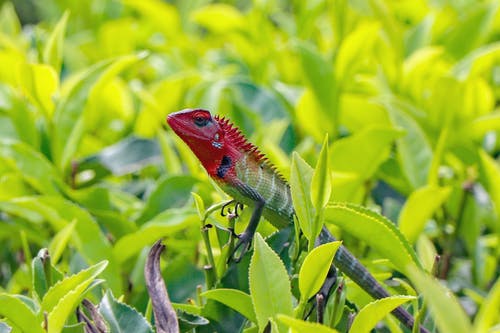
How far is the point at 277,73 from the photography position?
127 inches

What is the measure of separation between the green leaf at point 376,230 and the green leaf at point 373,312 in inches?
10.6

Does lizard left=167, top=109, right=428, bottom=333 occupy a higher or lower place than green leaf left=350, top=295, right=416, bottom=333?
lower

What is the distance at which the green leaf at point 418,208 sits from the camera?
1.93 m

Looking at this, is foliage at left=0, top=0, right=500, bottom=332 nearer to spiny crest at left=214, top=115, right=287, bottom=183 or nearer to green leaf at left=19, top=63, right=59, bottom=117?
green leaf at left=19, top=63, right=59, bottom=117

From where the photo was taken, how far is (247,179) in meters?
1.65

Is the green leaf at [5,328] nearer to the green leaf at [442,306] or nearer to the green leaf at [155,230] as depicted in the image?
the green leaf at [155,230]

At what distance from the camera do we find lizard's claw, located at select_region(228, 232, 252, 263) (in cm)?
149

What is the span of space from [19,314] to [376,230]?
61 centimetres

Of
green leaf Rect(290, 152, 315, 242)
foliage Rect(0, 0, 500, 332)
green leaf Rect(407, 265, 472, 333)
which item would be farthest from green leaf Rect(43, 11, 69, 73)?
green leaf Rect(407, 265, 472, 333)

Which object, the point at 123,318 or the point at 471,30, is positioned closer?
the point at 123,318

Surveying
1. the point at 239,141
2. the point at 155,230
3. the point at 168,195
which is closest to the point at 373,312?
the point at 239,141

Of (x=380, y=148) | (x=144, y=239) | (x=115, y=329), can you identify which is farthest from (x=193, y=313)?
(x=380, y=148)

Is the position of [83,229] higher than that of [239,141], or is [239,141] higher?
[239,141]

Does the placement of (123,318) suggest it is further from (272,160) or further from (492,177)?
(492,177)
